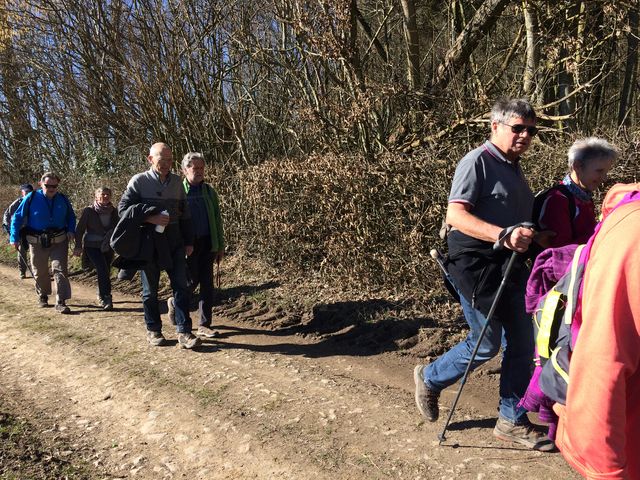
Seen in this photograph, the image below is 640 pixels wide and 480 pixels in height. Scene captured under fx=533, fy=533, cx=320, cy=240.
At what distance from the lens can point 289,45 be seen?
10109 millimetres

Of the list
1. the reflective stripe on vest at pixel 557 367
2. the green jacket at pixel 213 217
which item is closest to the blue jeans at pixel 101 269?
the green jacket at pixel 213 217

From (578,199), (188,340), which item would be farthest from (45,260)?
(578,199)

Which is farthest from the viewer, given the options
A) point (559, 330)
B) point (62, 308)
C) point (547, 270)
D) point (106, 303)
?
point (106, 303)

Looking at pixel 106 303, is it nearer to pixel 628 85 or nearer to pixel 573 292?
pixel 573 292

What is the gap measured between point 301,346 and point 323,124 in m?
3.76

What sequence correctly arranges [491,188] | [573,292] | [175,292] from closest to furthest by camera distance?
[573,292]
[491,188]
[175,292]

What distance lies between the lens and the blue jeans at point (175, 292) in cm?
586

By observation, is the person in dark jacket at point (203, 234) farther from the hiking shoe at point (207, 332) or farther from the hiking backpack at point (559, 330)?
the hiking backpack at point (559, 330)

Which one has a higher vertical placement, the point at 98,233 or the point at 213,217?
the point at 213,217

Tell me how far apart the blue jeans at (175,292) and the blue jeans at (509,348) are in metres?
3.27

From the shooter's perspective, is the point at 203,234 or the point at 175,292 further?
the point at 203,234

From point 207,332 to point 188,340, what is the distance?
60cm

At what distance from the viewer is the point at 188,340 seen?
19.0 feet

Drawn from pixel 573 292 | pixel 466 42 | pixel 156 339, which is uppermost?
pixel 466 42
